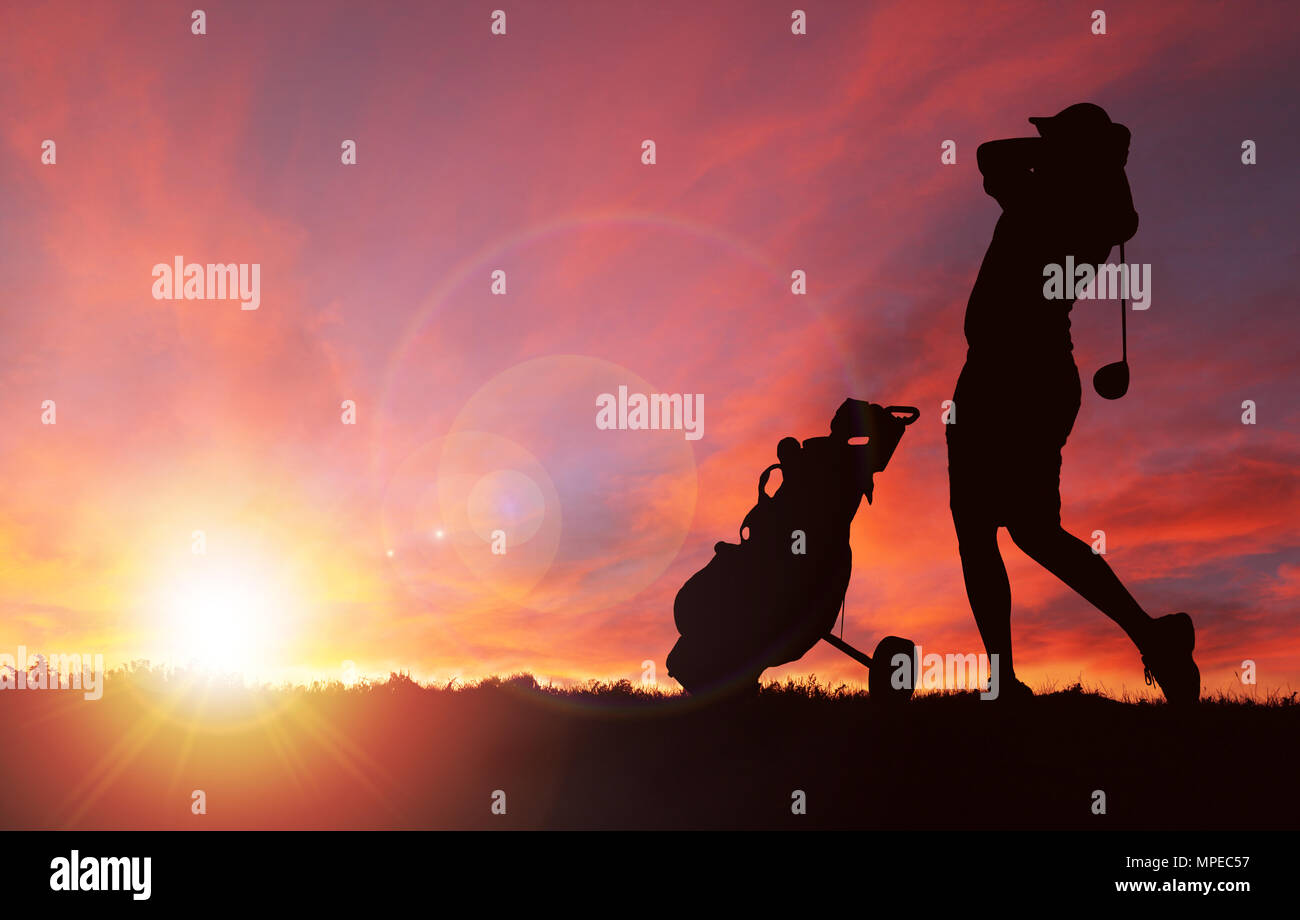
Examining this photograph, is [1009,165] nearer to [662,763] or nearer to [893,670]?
[893,670]

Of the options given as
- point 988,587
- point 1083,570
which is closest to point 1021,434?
point 1083,570

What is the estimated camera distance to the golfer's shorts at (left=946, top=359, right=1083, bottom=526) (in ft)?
25.7

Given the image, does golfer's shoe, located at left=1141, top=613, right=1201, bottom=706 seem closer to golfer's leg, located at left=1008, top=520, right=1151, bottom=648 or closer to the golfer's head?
golfer's leg, located at left=1008, top=520, right=1151, bottom=648

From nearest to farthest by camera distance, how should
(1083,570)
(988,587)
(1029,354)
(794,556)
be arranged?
(1083,570) < (1029,354) < (988,587) < (794,556)

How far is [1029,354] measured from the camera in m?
7.86

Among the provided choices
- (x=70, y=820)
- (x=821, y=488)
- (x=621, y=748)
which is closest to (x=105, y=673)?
(x=70, y=820)

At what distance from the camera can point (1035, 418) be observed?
7.86 metres

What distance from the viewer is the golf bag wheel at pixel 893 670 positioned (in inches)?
332

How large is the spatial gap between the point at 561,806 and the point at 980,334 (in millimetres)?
5254

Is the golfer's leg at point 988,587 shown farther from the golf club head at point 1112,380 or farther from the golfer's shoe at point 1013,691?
the golf club head at point 1112,380

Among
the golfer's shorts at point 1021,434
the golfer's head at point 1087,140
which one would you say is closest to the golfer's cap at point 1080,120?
the golfer's head at point 1087,140

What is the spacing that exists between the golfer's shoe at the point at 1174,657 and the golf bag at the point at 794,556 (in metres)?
2.49

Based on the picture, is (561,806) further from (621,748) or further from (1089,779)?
(1089,779)

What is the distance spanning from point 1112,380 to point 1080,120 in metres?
2.28
